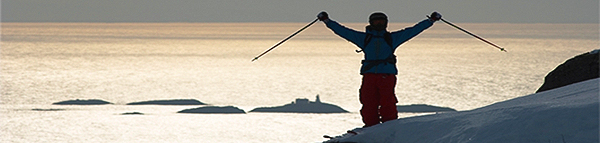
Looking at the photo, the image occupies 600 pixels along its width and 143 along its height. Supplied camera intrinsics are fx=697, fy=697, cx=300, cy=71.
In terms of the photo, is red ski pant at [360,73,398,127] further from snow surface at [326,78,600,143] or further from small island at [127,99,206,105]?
small island at [127,99,206,105]

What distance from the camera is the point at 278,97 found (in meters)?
159

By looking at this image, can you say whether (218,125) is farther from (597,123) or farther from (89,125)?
(597,123)

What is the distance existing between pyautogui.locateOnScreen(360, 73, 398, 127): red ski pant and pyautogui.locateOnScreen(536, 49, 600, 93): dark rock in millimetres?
4354

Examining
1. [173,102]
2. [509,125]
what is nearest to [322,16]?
[509,125]

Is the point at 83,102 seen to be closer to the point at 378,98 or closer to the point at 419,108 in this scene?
the point at 419,108

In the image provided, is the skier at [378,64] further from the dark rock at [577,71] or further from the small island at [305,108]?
the small island at [305,108]

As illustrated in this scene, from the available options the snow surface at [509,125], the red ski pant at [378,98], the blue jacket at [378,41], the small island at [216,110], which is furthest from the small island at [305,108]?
the snow surface at [509,125]

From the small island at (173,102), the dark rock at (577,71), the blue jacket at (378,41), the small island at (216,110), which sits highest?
the small island at (173,102)

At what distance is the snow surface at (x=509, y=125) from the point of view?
22.3ft

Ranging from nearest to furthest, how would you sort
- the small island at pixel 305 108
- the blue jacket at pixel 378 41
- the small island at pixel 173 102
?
the blue jacket at pixel 378 41 → the small island at pixel 305 108 → the small island at pixel 173 102

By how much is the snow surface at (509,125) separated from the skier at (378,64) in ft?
2.70

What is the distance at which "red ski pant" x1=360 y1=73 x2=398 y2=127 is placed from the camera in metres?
9.45

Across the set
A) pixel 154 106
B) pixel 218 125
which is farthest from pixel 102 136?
pixel 154 106

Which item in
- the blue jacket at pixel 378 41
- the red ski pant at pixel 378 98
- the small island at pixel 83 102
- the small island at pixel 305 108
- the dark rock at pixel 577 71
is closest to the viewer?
the red ski pant at pixel 378 98
